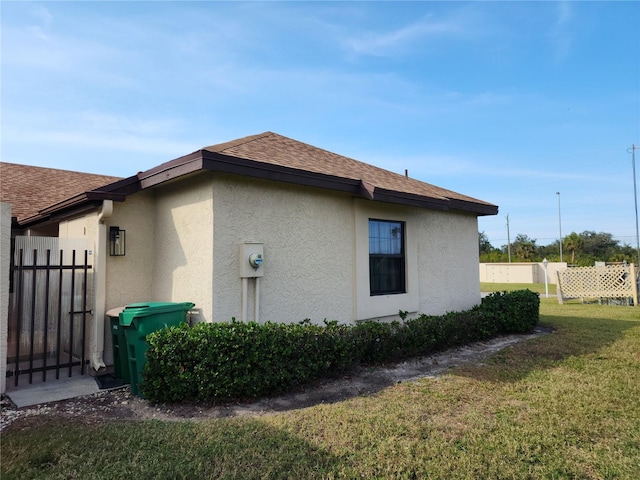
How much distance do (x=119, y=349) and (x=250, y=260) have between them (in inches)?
96.2

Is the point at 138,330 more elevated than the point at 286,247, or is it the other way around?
the point at 286,247

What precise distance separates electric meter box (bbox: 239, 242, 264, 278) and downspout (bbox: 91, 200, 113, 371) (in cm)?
235

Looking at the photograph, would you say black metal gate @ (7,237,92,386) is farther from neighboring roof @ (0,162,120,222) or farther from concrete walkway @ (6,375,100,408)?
neighboring roof @ (0,162,120,222)

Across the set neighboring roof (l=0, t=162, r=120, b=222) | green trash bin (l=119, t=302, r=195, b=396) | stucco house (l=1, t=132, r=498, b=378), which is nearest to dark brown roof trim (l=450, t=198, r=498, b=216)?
stucco house (l=1, t=132, r=498, b=378)

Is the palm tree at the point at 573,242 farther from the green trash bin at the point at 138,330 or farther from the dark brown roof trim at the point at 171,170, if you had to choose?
the green trash bin at the point at 138,330

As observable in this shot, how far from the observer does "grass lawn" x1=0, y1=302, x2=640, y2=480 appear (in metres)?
3.19

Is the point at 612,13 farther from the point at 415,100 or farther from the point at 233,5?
the point at 233,5

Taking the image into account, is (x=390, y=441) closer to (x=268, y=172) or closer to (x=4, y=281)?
(x=268, y=172)

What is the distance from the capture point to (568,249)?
5178cm

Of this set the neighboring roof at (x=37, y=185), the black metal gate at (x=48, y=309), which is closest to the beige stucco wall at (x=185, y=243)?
the black metal gate at (x=48, y=309)

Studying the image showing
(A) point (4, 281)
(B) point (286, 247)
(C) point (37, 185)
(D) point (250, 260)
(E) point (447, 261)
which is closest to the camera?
(A) point (4, 281)

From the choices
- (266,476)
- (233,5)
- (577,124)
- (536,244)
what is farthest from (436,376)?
(536,244)

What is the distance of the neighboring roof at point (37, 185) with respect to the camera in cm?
981

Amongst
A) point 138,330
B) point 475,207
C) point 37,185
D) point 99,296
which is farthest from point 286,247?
point 37,185
